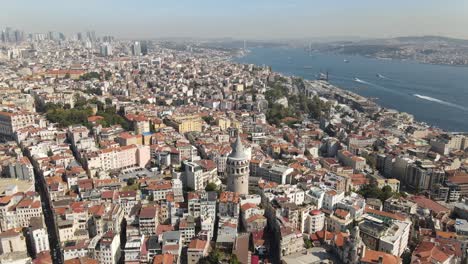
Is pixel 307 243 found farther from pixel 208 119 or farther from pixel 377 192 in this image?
pixel 208 119

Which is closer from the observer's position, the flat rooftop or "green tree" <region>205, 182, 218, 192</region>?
the flat rooftop

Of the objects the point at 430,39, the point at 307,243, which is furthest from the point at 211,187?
the point at 430,39

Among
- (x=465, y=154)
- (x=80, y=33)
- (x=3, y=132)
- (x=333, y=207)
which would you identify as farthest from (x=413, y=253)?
(x=80, y=33)

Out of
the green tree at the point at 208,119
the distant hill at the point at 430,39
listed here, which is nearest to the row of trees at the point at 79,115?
the green tree at the point at 208,119

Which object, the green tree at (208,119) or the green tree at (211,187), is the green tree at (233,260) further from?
the green tree at (208,119)

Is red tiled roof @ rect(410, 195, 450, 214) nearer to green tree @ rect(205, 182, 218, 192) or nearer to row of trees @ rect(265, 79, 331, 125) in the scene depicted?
green tree @ rect(205, 182, 218, 192)

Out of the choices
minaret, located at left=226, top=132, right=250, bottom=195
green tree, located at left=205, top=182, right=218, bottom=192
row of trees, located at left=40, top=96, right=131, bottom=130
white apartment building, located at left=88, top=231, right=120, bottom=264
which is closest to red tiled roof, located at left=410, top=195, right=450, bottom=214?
minaret, located at left=226, top=132, right=250, bottom=195
